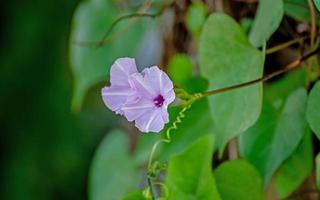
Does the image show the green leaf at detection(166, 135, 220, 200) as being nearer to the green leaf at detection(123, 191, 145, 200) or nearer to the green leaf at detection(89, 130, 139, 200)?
the green leaf at detection(123, 191, 145, 200)

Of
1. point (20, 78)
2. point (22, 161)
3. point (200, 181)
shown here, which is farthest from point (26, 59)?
point (200, 181)

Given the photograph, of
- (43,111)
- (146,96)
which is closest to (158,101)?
(146,96)

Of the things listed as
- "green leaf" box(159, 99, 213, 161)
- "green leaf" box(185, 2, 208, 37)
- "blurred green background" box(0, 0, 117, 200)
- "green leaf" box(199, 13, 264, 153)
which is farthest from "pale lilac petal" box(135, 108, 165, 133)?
"blurred green background" box(0, 0, 117, 200)

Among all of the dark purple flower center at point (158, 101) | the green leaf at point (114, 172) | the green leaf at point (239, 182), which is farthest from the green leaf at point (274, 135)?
the green leaf at point (114, 172)

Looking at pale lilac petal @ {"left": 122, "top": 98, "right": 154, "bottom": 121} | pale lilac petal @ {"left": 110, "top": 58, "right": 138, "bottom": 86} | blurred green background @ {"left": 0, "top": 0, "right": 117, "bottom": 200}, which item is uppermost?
pale lilac petal @ {"left": 110, "top": 58, "right": 138, "bottom": 86}

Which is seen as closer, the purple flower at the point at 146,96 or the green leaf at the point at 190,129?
the purple flower at the point at 146,96

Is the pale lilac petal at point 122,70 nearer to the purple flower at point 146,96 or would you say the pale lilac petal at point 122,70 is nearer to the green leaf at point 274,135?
the purple flower at point 146,96

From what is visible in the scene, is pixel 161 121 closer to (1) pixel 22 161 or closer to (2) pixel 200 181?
(2) pixel 200 181
